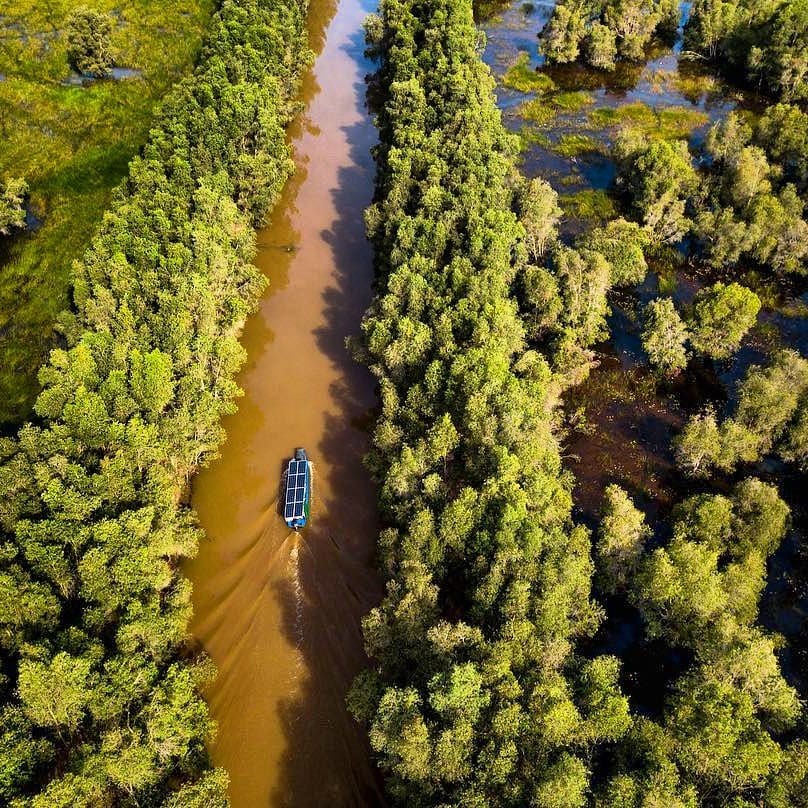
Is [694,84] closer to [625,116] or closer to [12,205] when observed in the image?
[625,116]

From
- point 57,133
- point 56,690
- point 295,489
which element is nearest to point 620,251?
point 295,489

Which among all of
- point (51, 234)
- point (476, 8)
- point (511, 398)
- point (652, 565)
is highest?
point (476, 8)

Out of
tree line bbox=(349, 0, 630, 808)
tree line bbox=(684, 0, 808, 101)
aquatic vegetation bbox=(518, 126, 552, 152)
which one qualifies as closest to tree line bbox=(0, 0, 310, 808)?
tree line bbox=(349, 0, 630, 808)

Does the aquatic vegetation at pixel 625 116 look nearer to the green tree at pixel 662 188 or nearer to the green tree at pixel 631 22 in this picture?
the green tree at pixel 631 22

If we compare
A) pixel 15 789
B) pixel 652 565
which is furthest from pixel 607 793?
pixel 15 789

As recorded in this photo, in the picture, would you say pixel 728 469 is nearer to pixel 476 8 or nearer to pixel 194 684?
pixel 194 684

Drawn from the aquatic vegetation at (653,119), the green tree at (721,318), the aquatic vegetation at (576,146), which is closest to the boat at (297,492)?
the green tree at (721,318)

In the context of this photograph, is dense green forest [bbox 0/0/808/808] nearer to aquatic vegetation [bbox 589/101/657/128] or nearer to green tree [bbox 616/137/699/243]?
green tree [bbox 616/137/699/243]
